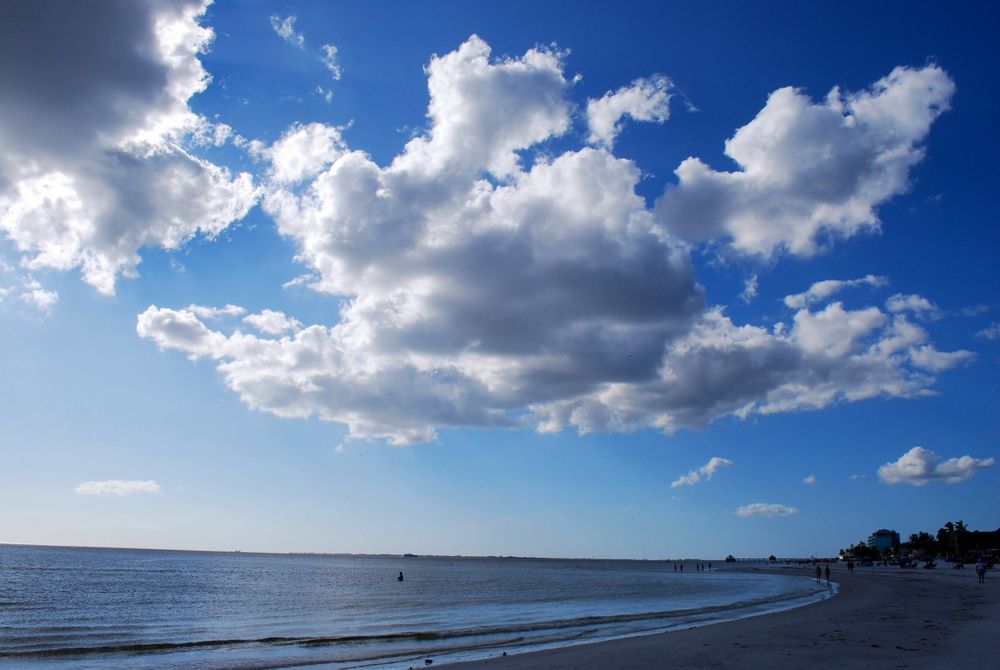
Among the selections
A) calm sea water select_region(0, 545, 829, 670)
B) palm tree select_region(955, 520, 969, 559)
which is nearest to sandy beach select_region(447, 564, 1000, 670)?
calm sea water select_region(0, 545, 829, 670)

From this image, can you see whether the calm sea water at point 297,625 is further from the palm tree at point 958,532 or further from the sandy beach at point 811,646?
the palm tree at point 958,532

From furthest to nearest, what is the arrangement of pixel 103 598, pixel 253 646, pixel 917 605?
1. pixel 103 598
2. pixel 917 605
3. pixel 253 646

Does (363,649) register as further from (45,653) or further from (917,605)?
(917,605)

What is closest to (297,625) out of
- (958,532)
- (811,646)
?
(811,646)

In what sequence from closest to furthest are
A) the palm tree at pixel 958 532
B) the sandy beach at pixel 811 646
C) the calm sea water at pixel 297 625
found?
the sandy beach at pixel 811 646 < the calm sea water at pixel 297 625 < the palm tree at pixel 958 532

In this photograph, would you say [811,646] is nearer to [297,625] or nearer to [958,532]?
[297,625]

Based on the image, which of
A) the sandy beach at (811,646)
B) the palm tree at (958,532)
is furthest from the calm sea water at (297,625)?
the palm tree at (958,532)

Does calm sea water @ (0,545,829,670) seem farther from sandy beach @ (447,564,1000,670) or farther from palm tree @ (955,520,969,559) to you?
palm tree @ (955,520,969,559)

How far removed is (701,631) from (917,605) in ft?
57.7

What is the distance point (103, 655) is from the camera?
25.8 m

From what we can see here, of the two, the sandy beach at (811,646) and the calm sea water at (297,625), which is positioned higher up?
the sandy beach at (811,646)

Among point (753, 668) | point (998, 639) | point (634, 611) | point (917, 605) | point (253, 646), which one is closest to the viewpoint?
point (753, 668)

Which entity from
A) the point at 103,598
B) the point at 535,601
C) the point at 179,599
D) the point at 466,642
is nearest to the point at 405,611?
the point at 535,601

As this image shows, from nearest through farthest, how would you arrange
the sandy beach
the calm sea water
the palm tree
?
1. the sandy beach
2. the calm sea water
3. the palm tree
